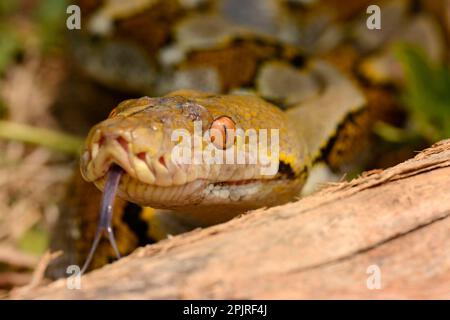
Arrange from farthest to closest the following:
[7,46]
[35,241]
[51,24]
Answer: [51,24] → [7,46] → [35,241]

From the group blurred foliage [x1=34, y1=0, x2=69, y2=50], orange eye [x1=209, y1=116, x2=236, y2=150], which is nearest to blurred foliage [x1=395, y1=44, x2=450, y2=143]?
orange eye [x1=209, y1=116, x2=236, y2=150]

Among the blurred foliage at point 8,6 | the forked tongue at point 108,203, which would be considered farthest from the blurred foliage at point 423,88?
the blurred foliage at point 8,6

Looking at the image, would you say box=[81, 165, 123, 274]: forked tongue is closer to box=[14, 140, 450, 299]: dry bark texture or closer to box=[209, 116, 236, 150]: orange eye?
box=[14, 140, 450, 299]: dry bark texture

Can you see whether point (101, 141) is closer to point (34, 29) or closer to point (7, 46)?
point (7, 46)

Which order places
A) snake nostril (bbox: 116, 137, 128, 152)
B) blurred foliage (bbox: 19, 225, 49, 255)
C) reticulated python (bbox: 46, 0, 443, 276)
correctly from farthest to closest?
blurred foliage (bbox: 19, 225, 49, 255)
reticulated python (bbox: 46, 0, 443, 276)
snake nostril (bbox: 116, 137, 128, 152)

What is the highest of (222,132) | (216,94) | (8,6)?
(8,6)

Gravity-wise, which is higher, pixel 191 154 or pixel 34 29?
pixel 34 29

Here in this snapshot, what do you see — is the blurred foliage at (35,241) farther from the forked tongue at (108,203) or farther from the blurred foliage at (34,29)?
the forked tongue at (108,203)

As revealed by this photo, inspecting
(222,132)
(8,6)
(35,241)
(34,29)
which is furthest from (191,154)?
(8,6)
